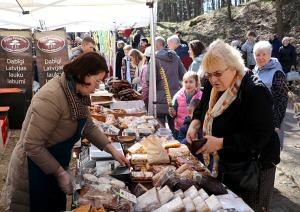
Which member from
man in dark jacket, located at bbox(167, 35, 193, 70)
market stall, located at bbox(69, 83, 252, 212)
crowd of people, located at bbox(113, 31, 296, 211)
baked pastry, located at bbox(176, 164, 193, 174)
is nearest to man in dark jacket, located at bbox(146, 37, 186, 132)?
man in dark jacket, located at bbox(167, 35, 193, 70)

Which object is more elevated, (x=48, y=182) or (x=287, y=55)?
(x=287, y=55)

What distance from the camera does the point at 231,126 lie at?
2203mm

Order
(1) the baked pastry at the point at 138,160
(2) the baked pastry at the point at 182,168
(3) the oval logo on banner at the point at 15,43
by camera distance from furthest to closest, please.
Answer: (3) the oval logo on banner at the point at 15,43 → (1) the baked pastry at the point at 138,160 → (2) the baked pastry at the point at 182,168

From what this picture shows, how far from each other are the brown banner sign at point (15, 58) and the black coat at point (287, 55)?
25.1ft

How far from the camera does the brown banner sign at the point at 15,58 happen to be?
6.77 m

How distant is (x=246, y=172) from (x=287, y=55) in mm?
9514

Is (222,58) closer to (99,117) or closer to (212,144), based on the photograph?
(212,144)

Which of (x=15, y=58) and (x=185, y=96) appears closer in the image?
(x=185, y=96)

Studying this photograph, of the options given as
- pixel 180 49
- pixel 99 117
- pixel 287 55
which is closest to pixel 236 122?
pixel 99 117

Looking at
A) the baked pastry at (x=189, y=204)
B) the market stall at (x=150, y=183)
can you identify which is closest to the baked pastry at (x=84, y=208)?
the market stall at (x=150, y=183)

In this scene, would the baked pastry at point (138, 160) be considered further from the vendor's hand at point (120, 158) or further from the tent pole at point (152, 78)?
the tent pole at point (152, 78)

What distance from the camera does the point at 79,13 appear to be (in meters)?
6.74

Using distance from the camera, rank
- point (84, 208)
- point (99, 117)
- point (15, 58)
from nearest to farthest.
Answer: point (84, 208), point (99, 117), point (15, 58)

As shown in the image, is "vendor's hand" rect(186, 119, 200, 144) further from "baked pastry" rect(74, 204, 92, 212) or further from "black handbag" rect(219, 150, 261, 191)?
"baked pastry" rect(74, 204, 92, 212)
